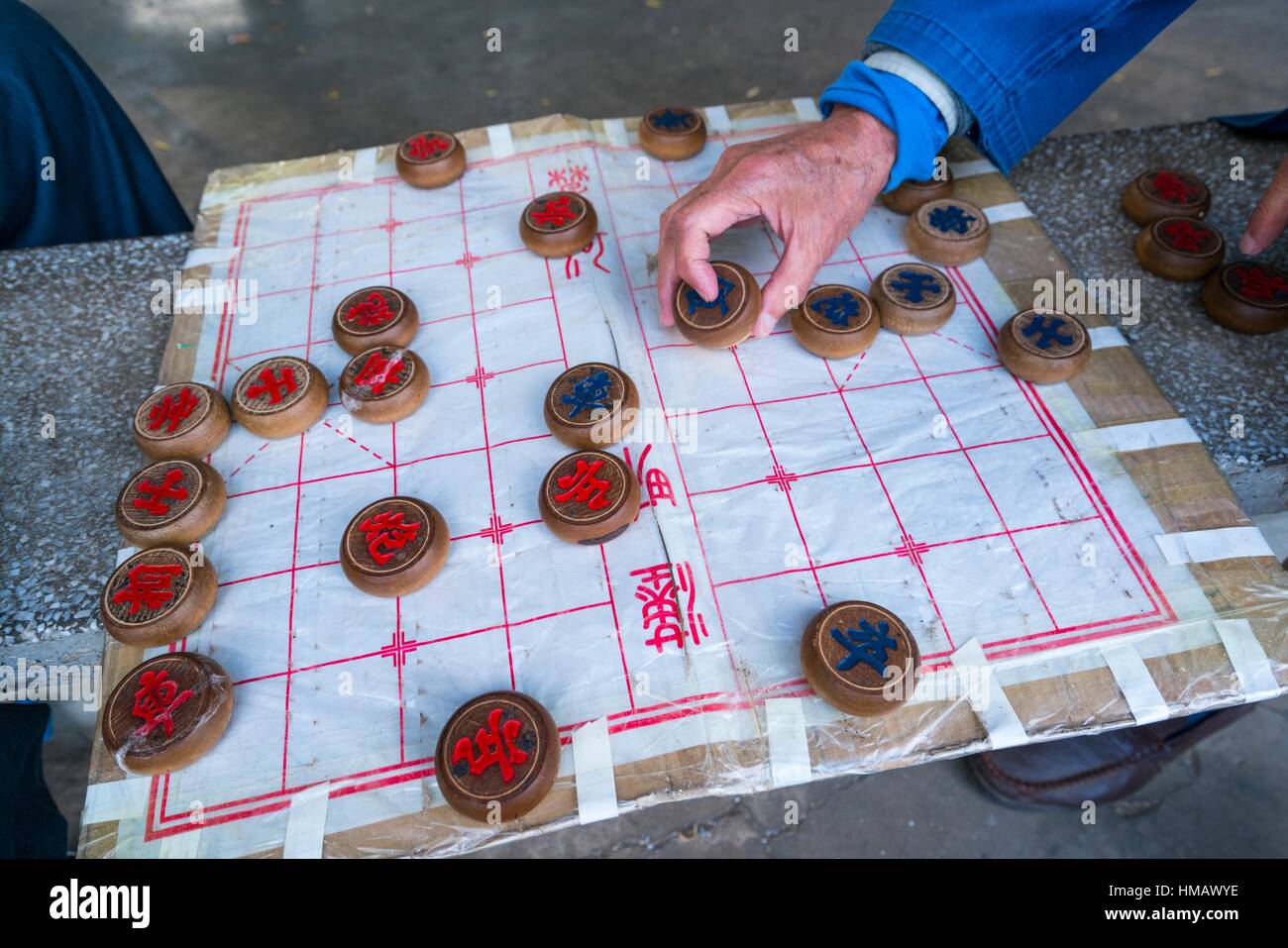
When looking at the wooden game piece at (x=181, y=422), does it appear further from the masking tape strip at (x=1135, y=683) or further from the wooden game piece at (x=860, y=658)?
the masking tape strip at (x=1135, y=683)

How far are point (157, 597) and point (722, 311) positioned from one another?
1277 mm

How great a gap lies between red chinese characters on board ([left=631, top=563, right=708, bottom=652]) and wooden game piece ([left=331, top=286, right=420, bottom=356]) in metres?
0.85

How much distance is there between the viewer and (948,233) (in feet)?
6.49

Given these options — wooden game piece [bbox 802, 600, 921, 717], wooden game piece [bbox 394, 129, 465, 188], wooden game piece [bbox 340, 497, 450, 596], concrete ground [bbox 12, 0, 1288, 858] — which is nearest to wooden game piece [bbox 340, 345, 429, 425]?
wooden game piece [bbox 340, 497, 450, 596]

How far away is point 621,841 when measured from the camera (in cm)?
257

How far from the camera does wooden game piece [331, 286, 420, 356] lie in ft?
6.09

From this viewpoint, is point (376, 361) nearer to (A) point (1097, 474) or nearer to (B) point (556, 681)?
(B) point (556, 681)

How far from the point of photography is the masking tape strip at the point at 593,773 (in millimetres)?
1319

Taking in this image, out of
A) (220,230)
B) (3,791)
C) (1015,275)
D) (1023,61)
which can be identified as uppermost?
(1023,61)

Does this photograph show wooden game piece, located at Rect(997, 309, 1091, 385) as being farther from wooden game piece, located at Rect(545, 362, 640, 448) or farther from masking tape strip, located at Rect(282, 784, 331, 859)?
masking tape strip, located at Rect(282, 784, 331, 859)

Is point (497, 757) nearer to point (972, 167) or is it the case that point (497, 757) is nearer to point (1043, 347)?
point (1043, 347)

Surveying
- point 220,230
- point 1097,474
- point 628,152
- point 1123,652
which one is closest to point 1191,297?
point 1097,474

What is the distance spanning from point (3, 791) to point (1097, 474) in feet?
7.41

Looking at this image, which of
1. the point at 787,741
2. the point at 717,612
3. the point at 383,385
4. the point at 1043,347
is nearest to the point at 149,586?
the point at 383,385
